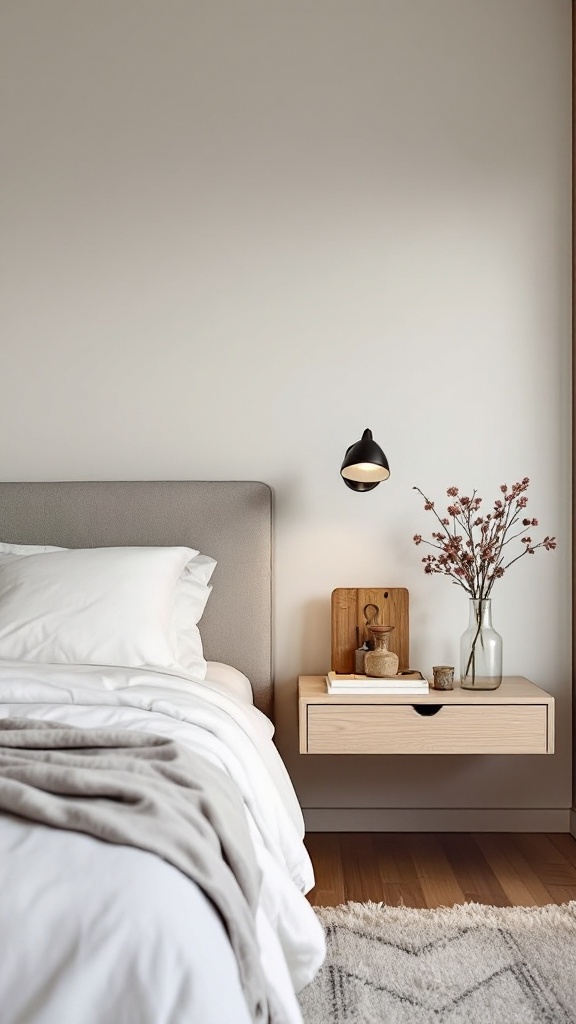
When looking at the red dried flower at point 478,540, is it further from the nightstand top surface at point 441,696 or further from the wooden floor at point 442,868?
the wooden floor at point 442,868

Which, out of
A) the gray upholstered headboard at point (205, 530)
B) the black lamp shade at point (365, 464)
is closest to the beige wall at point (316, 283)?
the gray upholstered headboard at point (205, 530)

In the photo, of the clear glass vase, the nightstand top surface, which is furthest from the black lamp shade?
the nightstand top surface

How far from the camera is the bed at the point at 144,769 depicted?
0.99 meters

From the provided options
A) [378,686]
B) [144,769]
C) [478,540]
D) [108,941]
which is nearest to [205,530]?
[378,686]

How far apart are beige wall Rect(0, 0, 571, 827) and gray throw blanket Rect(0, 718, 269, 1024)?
1.59 meters

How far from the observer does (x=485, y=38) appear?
3.02 metres

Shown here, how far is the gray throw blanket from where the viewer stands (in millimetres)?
1139

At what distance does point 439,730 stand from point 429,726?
0.10ft

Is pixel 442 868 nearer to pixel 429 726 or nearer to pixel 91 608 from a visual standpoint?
pixel 429 726

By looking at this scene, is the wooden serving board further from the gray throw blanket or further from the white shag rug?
the gray throw blanket

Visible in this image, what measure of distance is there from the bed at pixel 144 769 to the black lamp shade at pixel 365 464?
35 cm

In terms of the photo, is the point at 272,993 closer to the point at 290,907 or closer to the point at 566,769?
the point at 290,907

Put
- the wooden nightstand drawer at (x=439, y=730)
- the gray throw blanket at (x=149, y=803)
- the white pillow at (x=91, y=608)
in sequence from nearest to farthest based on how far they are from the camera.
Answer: the gray throw blanket at (x=149, y=803) < the white pillow at (x=91, y=608) < the wooden nightstand drawer at (x=439, y=730)

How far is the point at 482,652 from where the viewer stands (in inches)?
108
